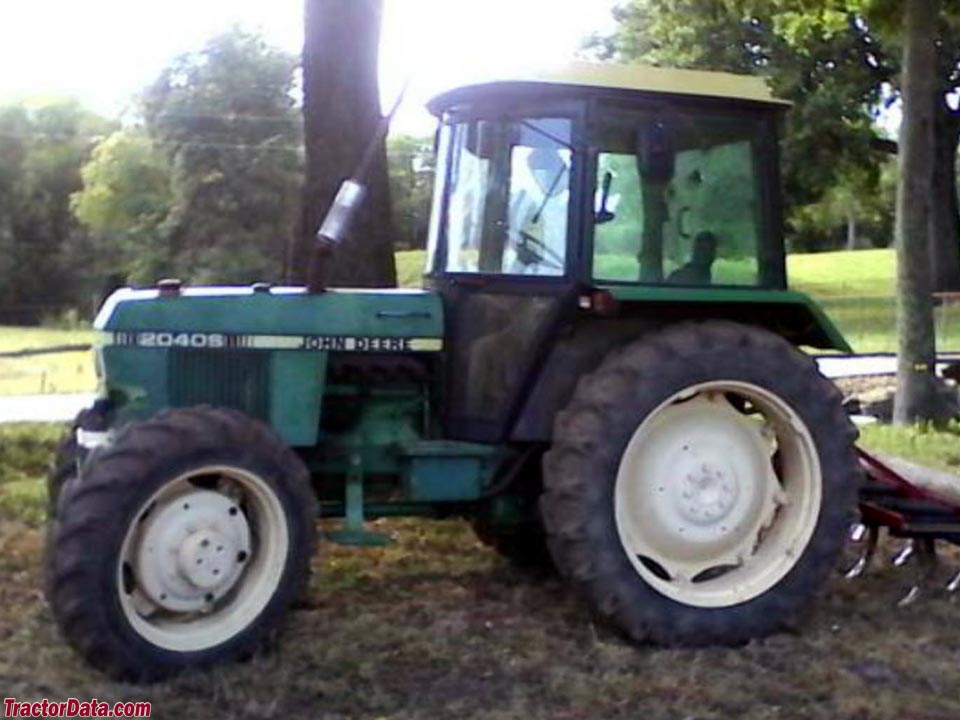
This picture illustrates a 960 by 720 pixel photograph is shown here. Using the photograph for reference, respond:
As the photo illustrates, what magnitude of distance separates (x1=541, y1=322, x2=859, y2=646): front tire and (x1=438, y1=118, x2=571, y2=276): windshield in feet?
1.86

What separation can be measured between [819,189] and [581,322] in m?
30.0

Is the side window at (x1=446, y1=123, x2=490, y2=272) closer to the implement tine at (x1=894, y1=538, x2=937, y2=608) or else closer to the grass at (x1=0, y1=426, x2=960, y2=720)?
the grass at (x1=0, y1=426, x2=960, y2=720)

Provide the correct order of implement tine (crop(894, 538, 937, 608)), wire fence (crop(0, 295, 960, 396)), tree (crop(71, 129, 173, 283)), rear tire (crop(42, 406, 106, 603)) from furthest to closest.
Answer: tree (crop(71, 129, 173, 283)) → wire fence (crop(0, 295, 960, 396)) → implement tine (crop(894, 538, 937, 608)) → rear tire (crop(42, 406, 106, 603))

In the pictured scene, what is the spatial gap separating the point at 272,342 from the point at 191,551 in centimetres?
94

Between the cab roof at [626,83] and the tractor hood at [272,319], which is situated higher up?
the cab roof at [626,83]

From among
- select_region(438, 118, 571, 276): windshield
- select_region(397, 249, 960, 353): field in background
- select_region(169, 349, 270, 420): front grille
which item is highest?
select_region(438, 118, 571, 276): windshield

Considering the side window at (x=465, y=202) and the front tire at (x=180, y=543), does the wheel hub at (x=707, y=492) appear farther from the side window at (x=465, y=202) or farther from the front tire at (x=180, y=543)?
the front tire at (x=180, y=543)

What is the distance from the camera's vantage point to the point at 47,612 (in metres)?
6.17

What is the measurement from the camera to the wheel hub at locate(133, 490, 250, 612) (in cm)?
542

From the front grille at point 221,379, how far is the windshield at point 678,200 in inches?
54.0

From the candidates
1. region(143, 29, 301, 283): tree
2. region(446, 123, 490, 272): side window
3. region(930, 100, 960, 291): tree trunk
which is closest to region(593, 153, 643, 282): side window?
region(446, 123, 490, 272): side window

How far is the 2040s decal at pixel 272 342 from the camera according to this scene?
19.2 feet

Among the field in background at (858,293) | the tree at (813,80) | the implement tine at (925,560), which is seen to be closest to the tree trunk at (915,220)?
the field in background at (858,293)

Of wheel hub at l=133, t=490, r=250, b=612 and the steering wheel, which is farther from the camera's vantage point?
the steering wheel
